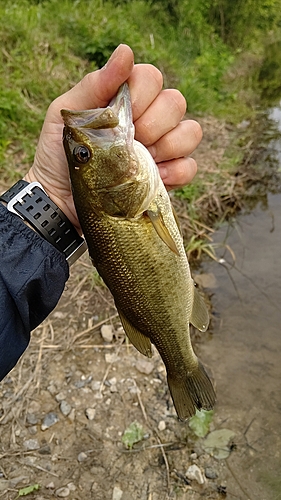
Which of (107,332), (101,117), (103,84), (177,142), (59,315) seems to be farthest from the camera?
(59,315)

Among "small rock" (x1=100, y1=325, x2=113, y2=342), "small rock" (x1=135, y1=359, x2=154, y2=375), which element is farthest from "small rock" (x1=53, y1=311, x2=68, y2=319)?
"small rock" (x1=135, y1=359, x2=154, y2=375)

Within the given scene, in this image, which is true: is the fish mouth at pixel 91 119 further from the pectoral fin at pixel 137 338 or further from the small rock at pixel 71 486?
the small rock at pixel 71 486

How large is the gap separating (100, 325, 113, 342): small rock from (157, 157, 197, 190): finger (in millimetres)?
1717

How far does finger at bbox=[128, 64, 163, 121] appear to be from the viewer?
183 cm

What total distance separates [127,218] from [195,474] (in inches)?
77.4

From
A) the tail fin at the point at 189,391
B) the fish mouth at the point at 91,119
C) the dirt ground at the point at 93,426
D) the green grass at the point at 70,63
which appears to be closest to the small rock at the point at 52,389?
the dirt ground at the point at 93,426

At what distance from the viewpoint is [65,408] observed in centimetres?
311

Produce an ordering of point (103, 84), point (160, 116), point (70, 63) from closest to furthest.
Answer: point (103, 84)
point (160, 116)
point (70, 63)

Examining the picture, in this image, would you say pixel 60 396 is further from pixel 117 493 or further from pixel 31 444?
pixel 117 493

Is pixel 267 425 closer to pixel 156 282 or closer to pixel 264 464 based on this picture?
pixel 264 464

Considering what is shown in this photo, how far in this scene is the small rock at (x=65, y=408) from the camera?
3084 millimetres

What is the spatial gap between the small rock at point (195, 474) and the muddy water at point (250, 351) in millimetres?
189

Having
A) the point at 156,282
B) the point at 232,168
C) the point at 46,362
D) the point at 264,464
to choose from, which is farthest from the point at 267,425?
the point at 232,168

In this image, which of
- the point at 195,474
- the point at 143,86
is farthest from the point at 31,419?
the point at 143,86
